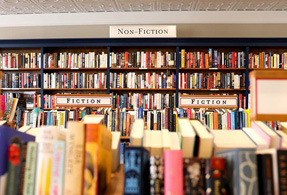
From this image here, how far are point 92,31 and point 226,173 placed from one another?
4.62 meters

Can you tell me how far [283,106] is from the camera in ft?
2.64

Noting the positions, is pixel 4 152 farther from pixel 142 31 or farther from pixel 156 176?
pixel 142 31

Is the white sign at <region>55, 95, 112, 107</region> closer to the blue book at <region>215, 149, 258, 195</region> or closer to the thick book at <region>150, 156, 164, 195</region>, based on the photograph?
the thick book at <region>150, 156, 164, 195</region>

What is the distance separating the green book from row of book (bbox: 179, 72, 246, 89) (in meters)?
3.85

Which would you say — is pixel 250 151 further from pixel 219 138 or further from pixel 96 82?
pixel 96 82

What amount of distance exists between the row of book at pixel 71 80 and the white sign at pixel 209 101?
2.11m

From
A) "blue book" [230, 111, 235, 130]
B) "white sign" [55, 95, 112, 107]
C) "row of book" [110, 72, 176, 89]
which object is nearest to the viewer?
"white sign" [55, 95, 112, 107]

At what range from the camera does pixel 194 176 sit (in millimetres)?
715

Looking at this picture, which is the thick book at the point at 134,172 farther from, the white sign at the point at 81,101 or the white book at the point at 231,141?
the white sign at the point at 81,101

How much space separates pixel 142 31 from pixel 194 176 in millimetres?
3909

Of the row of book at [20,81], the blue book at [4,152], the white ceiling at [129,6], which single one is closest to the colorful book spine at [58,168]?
the blue book at [4,152]

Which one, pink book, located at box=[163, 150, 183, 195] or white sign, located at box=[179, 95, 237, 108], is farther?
white sign, located at box=[179, 95, 237, 108]

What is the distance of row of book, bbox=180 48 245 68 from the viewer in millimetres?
4422

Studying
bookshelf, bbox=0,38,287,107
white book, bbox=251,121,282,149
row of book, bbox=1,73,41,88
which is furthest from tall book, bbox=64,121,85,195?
row of book, bbox=1,73,41,88
